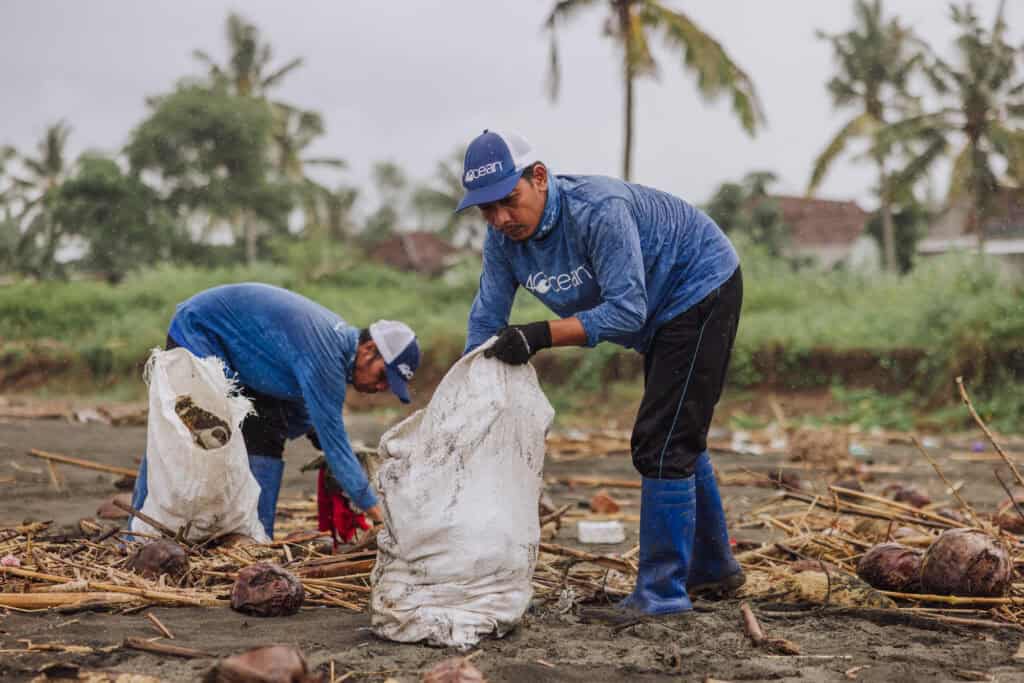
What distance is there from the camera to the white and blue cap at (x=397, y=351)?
14.4ft

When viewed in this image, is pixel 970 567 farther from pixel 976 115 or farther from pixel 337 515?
pixel 976 115

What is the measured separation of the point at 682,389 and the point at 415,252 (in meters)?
39.7

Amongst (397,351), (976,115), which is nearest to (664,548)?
(397,351)

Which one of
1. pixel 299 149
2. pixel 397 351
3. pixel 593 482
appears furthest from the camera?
pixel 299 149

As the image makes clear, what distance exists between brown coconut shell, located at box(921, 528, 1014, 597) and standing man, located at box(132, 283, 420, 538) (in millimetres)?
2061

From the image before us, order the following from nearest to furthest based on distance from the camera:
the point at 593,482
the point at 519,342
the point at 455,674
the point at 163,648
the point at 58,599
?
1. the point at 455,674
2. the point at 163,648
3. the point at 519,342
4. the point at 58,599
5. the point at 593,482

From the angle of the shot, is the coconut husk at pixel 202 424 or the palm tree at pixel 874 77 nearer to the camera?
the coconut husk at pixel 202 424

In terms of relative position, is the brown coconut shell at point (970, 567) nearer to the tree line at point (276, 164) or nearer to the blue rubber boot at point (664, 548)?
the blue rubber boot at point (664, 548)

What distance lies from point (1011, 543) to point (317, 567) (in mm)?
2629

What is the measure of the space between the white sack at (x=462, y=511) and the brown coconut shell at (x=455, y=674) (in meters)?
0.47

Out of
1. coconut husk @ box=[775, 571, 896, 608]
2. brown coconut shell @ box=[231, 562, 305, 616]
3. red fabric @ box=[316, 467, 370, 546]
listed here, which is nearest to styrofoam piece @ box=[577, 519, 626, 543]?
red fabric @ box=[316, 467, 370, 546]

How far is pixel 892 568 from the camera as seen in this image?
12.3ft

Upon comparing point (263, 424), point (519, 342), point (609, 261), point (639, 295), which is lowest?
point (263, 424)

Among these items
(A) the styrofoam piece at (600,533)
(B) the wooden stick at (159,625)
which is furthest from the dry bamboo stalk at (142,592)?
(A) the styrofoam piece at (600,533)
